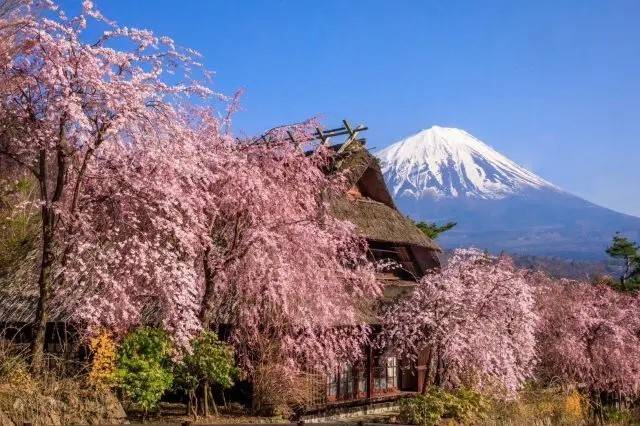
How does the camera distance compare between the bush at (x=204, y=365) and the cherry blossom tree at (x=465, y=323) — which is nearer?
the bush at (x=204, y=365)

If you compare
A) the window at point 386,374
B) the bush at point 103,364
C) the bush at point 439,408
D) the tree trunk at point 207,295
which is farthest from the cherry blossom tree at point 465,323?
the bush at point 103,364

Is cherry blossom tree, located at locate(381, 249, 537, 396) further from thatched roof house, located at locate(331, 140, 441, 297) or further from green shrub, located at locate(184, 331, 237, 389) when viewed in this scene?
green shrub, located at locate(184, 331, 237, 389)

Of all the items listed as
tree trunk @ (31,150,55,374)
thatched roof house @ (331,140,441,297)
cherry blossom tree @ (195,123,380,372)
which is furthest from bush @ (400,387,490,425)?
tree trunk @ (31,150,55,374)

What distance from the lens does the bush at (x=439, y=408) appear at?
15109 millimetres

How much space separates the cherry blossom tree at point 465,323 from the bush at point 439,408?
A: 3.39 ft

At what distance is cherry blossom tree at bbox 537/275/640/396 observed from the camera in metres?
22.7

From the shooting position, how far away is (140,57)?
1188cm

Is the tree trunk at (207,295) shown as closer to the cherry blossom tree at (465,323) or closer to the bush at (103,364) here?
the bush at (103,364)

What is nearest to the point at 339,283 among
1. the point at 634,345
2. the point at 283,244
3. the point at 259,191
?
the point at 283,244

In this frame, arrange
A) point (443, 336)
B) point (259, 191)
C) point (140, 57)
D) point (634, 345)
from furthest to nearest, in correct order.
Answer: point (634, 345) < point (443, 336) < point (259, 191) < point (140, 57)

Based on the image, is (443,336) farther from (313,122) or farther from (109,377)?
(109,377)

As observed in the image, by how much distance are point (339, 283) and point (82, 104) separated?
7.01 m

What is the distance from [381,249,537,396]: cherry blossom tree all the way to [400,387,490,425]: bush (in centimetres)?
103

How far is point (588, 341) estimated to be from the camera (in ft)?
77.2
